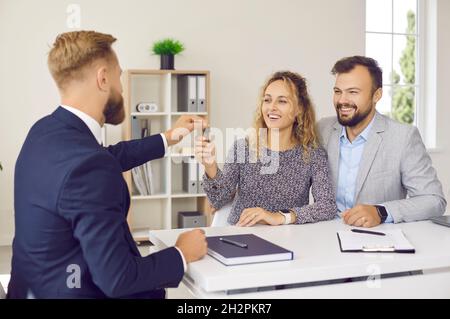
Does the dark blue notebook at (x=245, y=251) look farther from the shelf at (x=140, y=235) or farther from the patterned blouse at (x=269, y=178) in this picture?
the shelf at (x=140, y=235)

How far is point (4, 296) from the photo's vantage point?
1634mm

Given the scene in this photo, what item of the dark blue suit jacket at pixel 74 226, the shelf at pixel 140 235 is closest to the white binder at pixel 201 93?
the shelf at pixel 140 235

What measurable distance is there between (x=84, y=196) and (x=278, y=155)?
135cm

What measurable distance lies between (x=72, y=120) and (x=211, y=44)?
12.8 ft

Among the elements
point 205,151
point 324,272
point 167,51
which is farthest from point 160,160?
point 324,272

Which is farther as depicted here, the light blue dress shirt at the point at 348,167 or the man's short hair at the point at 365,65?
the man's short hair at the point at 365,65

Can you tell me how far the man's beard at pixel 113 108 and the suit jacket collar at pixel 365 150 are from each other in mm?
1261

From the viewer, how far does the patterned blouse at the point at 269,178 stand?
2.52 meters

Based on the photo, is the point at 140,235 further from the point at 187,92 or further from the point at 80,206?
the point at 80,206

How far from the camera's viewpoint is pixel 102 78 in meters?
1.57

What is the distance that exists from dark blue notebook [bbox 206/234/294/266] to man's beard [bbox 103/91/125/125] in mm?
498

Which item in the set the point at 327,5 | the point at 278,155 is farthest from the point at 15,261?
the point at 327,5

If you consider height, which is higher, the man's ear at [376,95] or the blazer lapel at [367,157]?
the man's ear at [376,95]
